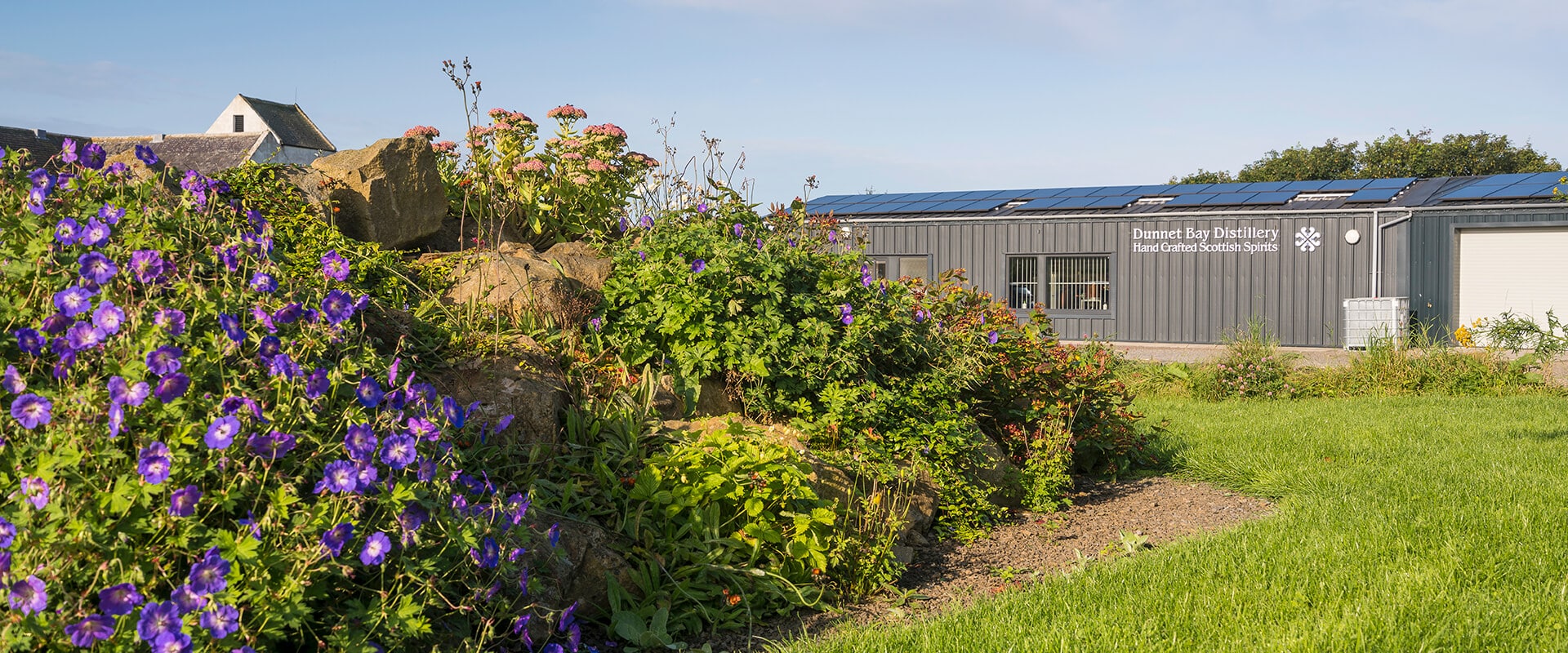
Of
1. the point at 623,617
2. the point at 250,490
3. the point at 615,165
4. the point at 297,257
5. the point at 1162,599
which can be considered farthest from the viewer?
the point at 615,165

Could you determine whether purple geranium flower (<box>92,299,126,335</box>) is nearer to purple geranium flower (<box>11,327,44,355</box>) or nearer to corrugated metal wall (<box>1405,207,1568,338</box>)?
purple geranium flower (<box>11,327,44,355</box>)

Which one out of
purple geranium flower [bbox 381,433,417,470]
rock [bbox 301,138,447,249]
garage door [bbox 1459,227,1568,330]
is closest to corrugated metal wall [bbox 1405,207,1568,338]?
garage door [bbox 1459,227,1568,330]

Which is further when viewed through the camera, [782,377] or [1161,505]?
[1161,505]

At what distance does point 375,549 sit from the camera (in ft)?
7.27

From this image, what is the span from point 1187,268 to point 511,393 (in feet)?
53.4

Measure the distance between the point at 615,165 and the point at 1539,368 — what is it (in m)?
10.3

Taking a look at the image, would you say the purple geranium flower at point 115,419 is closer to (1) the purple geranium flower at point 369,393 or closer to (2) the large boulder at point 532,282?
(1) the purple geranium flower at point 369,393

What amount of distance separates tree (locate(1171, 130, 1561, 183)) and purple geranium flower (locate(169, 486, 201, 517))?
36.3 meters

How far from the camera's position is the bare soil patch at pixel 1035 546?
366 centimetres

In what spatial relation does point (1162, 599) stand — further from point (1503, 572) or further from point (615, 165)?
point (615, 165)

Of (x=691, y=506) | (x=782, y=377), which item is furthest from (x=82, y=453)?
(x=782, y=377)

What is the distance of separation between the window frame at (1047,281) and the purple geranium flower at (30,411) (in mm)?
17325

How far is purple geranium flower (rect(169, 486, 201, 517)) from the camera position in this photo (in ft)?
6.83

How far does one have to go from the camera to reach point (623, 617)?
3.27 meters
